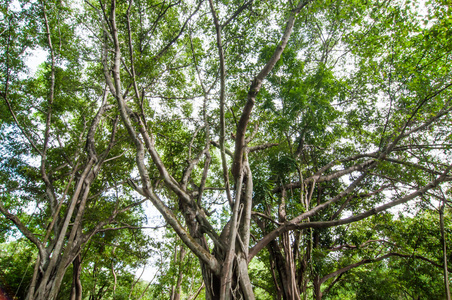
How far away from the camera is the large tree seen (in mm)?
4277

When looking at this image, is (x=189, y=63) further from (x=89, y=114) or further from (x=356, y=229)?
(x=356, y=229)

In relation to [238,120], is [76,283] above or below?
below

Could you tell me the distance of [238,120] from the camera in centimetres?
594

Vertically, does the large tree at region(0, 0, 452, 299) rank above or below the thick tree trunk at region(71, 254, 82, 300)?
above

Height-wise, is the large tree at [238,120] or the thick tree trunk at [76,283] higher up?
the large tree at [238,120]

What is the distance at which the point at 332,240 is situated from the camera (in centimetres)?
669

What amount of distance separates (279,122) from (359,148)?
3.07 m

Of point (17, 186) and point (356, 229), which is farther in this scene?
→ point (356, 229)

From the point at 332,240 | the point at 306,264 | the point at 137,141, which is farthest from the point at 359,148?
the point at 137,141

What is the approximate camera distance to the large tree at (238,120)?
14.0 ft

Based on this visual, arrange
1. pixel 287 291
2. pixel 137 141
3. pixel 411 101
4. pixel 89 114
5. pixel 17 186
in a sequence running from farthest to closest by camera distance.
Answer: pixel 89 114
pixel 17 186
pixel 411 101
pixel 287 291
pixel 137 141

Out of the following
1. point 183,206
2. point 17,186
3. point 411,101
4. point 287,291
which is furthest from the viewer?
point 17,186

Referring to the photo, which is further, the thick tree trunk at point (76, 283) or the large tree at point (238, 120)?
the thick tree trunk at point (76, 283)

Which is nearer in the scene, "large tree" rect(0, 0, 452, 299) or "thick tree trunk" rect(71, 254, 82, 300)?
"large tree" rect(0, 0, 452, 299)
